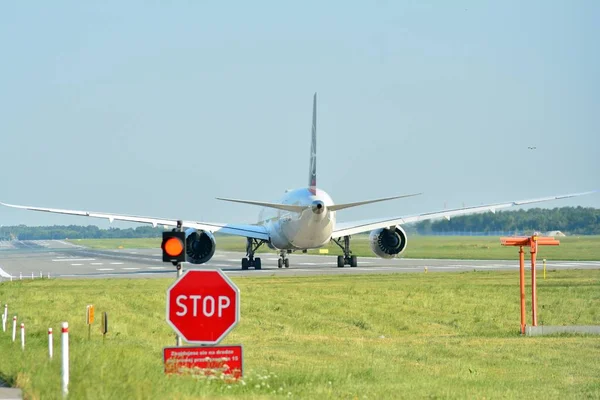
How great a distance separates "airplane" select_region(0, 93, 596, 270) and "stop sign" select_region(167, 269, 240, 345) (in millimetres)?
38195

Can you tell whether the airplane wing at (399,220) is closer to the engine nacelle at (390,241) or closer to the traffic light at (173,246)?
the engine nacelle at (390,241)

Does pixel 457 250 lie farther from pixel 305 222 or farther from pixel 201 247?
pixel 305 222

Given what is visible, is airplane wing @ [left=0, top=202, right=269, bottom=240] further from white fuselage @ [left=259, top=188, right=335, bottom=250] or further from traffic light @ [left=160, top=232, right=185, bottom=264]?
traffic light @ [left=160, top=232, right=185, bottom=264]

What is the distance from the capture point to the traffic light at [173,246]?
18.7 m

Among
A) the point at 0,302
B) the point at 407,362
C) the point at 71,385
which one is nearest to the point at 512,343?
the point at 407,362

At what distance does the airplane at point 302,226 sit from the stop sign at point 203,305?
38195mm

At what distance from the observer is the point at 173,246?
61.3 ft

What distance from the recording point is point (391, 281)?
51875mm

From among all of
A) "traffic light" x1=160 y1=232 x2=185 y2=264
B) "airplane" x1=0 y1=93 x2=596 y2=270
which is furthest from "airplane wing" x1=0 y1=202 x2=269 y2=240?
"traffic light" x1=160 y1=232 x2=185 y2=264

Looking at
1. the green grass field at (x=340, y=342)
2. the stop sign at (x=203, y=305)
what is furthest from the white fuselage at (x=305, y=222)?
the stop sign at (x=203, y=305)

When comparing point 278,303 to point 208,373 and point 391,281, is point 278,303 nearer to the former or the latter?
point 391,281

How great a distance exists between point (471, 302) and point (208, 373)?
24503 millimetres

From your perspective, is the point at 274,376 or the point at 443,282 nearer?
the point at 274,376

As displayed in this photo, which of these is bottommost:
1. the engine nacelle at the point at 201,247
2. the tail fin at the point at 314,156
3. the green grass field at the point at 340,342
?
the green grass field at the point at 340,342
